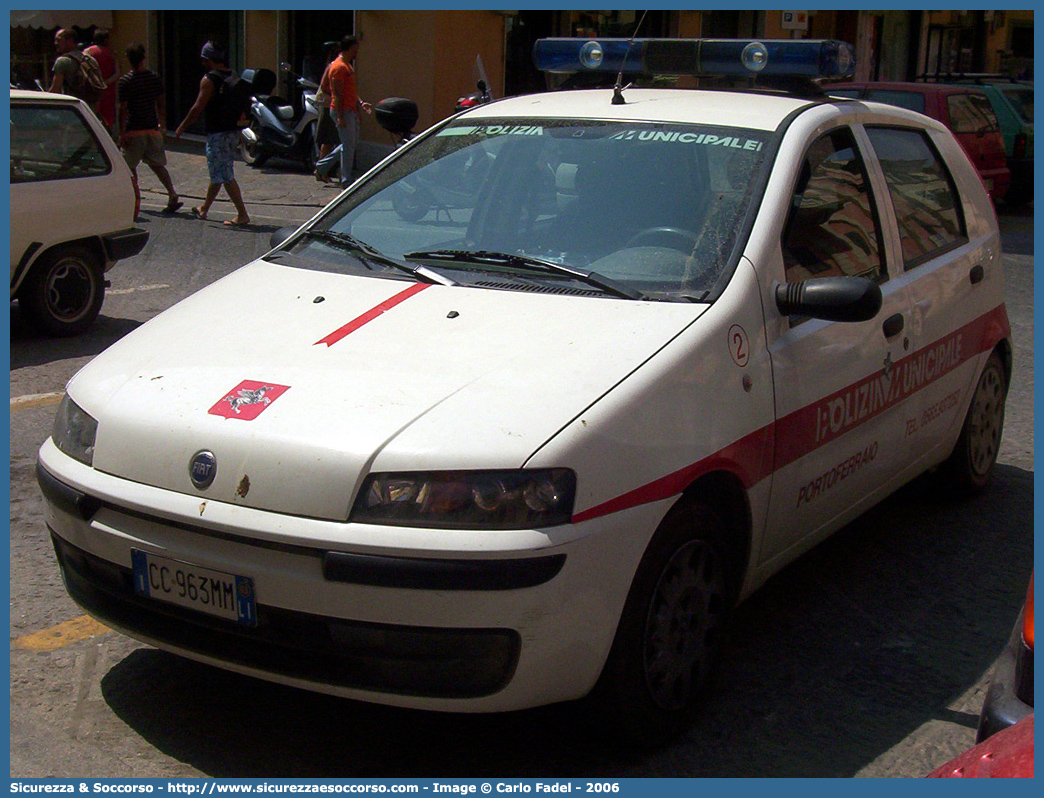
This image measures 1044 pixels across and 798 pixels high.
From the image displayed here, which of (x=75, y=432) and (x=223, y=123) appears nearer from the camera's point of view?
(x=75, y=432)

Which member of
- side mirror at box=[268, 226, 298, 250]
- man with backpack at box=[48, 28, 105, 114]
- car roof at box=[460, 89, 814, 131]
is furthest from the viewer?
man with backpack at box=[48, 28, 105, 114]

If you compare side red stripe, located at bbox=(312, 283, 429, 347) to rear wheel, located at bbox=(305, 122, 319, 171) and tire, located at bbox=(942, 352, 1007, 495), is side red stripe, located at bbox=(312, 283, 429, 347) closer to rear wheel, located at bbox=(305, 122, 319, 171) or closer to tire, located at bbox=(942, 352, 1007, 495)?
tire, located at bbox=(942, 352, 1007, 495)

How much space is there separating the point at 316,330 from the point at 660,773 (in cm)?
150

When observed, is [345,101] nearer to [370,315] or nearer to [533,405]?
[370,315]

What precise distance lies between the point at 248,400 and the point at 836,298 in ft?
5.46

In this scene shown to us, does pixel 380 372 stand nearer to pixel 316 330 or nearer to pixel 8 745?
pixel 316 330

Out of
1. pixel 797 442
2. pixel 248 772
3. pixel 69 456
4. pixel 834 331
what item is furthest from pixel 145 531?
pixel 834 331

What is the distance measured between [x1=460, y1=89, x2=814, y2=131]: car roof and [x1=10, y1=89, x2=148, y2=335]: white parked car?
4.31 m

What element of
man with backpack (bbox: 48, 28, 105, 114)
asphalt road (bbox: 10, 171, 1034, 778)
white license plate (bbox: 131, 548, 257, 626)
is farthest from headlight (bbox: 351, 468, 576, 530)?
man with backpack (bbox: 48, 28, 105, 114)

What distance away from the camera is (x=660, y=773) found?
10.8 ft

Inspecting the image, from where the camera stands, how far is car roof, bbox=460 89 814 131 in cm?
425

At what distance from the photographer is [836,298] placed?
365 centimetres

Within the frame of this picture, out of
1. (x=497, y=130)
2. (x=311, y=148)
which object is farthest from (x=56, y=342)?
(x=311, y=148)

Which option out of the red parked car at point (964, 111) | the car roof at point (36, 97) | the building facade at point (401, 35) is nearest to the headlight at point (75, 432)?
the car roof at point (36, 97)
